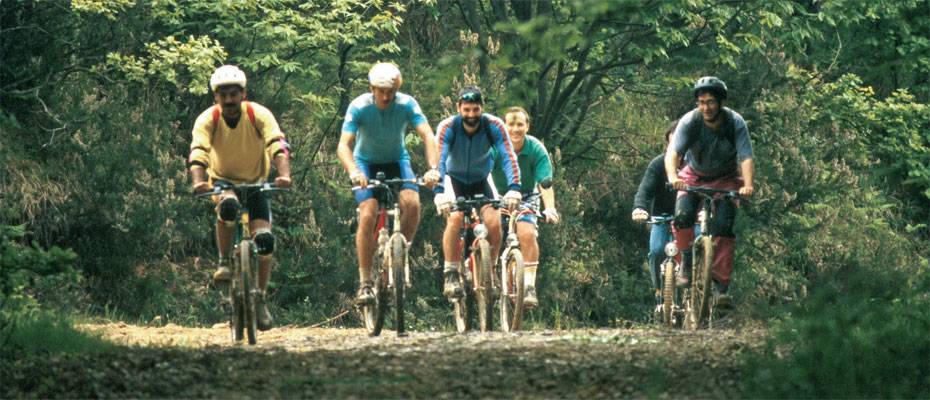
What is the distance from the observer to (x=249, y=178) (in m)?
11.5

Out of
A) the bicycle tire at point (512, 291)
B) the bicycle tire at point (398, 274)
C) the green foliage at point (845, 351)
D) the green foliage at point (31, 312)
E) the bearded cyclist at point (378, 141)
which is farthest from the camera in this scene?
the bicycle tire at point (512, 291)

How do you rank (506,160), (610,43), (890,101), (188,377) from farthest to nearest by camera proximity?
(890,101) < (610,43) < (506,160) < (188,377)

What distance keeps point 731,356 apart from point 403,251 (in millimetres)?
3411

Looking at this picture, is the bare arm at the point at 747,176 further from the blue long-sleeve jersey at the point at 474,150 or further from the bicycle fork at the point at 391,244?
the bicycle fork at the point at 391,244

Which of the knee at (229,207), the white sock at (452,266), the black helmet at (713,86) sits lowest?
the white sock at (452,266)

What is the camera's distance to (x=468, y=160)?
1287cm

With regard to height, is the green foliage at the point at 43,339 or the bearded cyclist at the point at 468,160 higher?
the bearded cyclist at the point at 468,160

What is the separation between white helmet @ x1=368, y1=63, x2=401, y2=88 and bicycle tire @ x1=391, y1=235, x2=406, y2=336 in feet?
3.64

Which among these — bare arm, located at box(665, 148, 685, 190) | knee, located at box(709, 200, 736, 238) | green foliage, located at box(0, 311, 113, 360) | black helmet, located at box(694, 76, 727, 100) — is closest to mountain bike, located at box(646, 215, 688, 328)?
knee, located at box(709, 200, 736, 238)

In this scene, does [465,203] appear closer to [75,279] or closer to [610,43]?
[75,279]

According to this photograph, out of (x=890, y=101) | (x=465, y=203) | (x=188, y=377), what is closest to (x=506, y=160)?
(x=465, y=203)

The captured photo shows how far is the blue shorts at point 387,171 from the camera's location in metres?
12.3

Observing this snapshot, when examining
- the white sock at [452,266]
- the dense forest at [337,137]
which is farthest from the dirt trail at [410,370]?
the dense forest at [337,137]

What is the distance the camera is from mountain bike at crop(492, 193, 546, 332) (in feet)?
42.3
